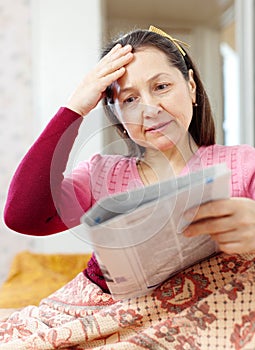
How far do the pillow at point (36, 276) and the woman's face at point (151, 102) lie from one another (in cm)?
69

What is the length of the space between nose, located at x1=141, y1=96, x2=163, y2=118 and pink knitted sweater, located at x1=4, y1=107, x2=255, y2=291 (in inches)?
4.3

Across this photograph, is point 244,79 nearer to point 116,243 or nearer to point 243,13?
point 243,13

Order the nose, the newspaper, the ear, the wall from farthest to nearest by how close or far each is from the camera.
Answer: the wall
the ear
the nose
the newspaper

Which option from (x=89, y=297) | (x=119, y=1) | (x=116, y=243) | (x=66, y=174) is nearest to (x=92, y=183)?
(x=66, y=174)

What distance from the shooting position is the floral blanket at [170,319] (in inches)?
29.7

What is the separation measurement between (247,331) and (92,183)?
1.31 feet

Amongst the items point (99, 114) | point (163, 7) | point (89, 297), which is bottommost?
point (89, 297)

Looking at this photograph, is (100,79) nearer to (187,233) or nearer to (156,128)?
(156,128)

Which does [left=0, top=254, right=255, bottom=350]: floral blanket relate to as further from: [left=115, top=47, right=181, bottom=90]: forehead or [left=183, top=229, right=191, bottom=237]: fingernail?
[left=115, top=47, right=181, bottom=90]: forehead

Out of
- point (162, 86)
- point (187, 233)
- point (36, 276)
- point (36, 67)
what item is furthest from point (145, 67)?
point (36, 67)

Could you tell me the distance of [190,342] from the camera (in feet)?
2.56

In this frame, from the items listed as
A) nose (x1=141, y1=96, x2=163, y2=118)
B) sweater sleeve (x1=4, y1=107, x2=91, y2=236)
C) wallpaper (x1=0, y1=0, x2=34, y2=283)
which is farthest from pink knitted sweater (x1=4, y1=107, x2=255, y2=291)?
wallpaper (x1=0, y1=0, x2=34, y2=283)

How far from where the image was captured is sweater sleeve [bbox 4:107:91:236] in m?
0.95

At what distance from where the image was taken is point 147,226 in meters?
0.70
